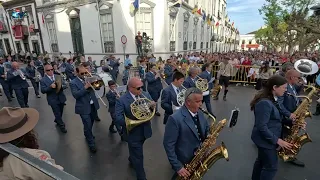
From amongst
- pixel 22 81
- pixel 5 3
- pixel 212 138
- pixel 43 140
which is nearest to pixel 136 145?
pixel 212 138

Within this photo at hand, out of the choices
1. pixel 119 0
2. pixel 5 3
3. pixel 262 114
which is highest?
pixel 5 3

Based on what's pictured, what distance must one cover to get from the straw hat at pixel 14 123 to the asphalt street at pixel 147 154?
256cm

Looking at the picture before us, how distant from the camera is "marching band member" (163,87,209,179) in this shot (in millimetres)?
2596

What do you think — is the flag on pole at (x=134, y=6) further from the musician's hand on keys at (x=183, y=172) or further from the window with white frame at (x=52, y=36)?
the musician's hand on keys at (x=183, y=172)

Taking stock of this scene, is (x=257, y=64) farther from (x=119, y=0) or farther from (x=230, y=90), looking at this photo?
(x=119, y=0)

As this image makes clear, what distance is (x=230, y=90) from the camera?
1139cm

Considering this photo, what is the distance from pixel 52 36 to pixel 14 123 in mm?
25908

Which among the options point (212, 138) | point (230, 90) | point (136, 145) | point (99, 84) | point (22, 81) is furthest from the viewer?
point (230, 90)

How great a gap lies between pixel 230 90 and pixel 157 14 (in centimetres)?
1078

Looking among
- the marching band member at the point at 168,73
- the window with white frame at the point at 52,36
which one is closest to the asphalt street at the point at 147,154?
the marching band member at the point at 168,73

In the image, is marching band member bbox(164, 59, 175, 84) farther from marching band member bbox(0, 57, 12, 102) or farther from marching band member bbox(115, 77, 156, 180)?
marching band member bbox(0, 57, 12, 102)

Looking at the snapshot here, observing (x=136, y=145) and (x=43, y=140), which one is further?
(x=43, y=140)

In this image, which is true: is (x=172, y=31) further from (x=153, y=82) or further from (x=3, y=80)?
(x=3, y=80)

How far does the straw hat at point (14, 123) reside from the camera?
1740 mm
